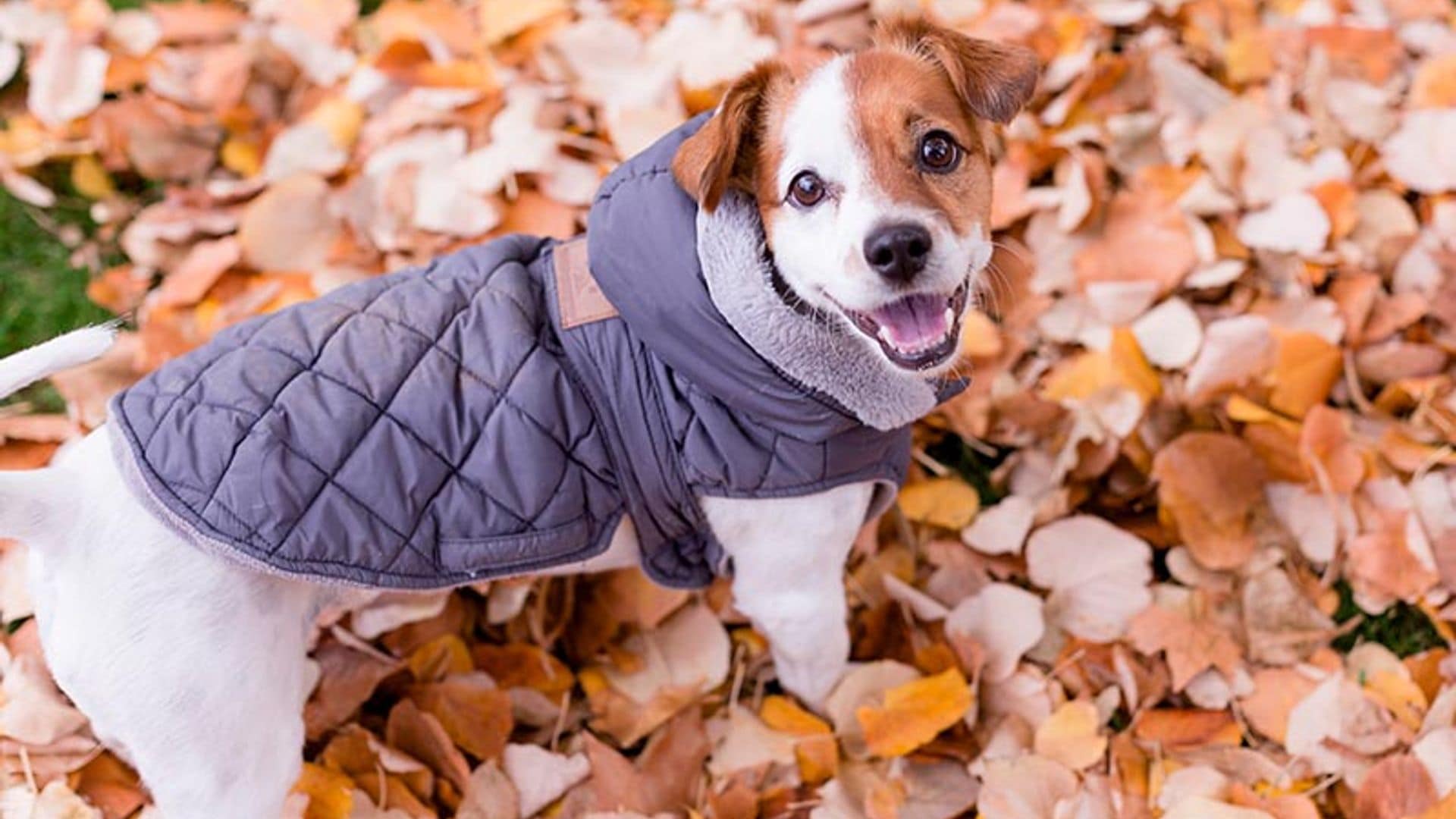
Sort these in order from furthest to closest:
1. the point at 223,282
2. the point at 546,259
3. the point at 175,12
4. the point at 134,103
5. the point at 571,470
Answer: the point at 175,12
the point at 134,103
the point at 223,282
the point at 546,259
the point at 571,470

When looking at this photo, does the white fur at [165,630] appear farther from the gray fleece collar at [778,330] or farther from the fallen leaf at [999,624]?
the fallen leaf at [999,624]

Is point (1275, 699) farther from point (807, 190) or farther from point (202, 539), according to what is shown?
point (202, 539)

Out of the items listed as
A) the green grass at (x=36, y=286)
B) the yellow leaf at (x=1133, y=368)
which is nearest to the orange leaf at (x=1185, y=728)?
the yellow leaf at (x=1133, y=368)

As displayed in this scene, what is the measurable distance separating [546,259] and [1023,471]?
109cm

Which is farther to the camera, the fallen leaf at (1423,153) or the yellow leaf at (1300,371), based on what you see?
the fallen leaf at (1423,153)

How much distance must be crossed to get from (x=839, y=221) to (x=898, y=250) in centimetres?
10

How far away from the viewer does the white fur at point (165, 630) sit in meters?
1.64

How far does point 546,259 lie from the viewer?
6.44ft

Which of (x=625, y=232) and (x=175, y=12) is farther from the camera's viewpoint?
(x=175, y=12)

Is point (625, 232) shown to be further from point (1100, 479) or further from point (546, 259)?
point (1100, 479)

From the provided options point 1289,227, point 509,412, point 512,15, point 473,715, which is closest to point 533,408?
point 509,412

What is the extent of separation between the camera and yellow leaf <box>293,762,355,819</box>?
2076 millimetres

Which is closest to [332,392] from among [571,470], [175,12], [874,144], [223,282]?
[571,470]

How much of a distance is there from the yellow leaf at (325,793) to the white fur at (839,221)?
1091mm
